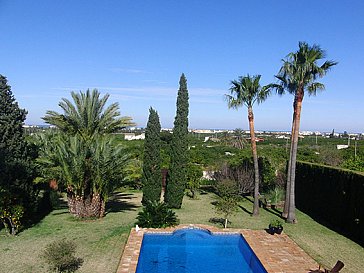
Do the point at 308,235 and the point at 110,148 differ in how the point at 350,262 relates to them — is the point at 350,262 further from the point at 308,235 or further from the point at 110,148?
the point at 110,148

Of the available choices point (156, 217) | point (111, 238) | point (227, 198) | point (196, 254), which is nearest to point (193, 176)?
point (227, 198)

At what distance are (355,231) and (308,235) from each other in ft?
5.91

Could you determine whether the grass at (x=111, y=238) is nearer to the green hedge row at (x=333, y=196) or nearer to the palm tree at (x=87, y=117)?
the green hedge row at (x=333, y=196)

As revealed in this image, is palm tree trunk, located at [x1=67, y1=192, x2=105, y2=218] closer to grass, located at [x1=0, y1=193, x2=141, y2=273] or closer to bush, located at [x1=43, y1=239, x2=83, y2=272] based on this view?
grass, located at [x1=0, y1=193, x2=141, y2=273]

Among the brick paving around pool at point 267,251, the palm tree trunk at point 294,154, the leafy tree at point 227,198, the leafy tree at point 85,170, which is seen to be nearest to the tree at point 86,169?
the leafy tree at point 85,170

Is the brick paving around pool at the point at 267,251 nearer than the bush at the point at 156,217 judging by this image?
Yes

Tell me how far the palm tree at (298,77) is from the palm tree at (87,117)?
9355 millimetres

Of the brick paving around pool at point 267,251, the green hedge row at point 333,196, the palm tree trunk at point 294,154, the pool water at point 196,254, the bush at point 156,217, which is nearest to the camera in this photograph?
the brick paving around pool at point 267,251

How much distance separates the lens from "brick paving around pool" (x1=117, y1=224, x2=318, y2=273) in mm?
10062

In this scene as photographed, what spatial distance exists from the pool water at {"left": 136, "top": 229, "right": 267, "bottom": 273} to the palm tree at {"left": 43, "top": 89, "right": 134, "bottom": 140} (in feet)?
25.6

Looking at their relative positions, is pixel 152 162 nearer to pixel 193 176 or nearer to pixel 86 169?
pixel 193 176

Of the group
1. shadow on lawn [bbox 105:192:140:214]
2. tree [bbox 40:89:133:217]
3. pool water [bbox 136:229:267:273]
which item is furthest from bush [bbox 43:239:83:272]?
shadow on lawn [bbox 105:192:140:214]

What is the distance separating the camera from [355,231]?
531 inches

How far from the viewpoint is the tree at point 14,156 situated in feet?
44.4
